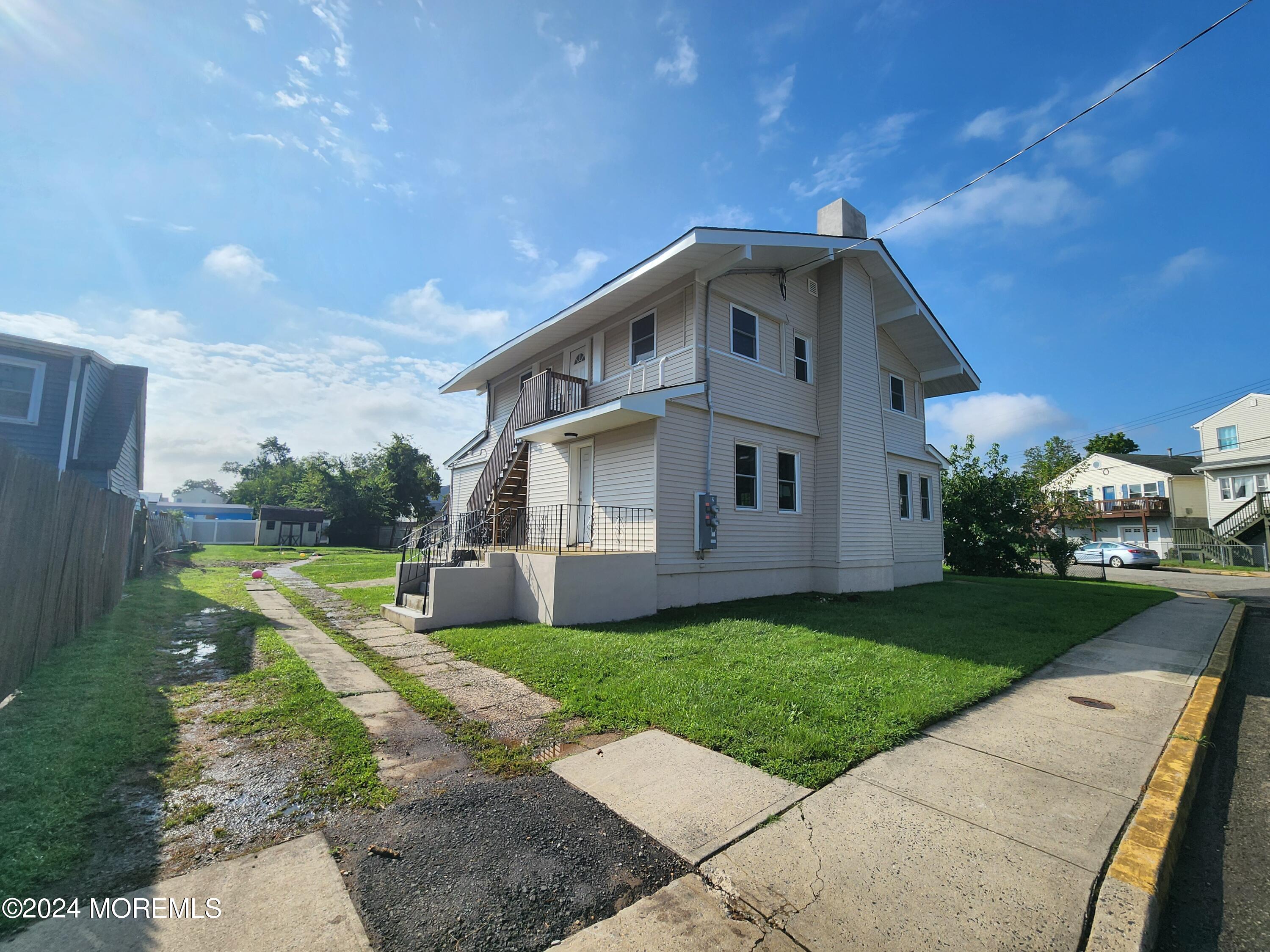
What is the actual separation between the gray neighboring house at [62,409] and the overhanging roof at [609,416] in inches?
438

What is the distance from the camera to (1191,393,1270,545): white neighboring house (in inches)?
1046

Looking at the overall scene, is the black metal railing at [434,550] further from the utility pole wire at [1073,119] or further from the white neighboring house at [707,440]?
the utility pole wire at [1073,119]

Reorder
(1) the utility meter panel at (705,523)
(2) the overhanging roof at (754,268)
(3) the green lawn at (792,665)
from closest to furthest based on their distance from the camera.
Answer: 1. (3) the green lawn at (792,665)
2. (2) the overhanging roof at (754,268)
3. (1) the utility meter panel at (705,523)

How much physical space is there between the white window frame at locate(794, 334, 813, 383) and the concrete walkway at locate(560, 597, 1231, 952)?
9125 mm

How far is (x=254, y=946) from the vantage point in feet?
6.66

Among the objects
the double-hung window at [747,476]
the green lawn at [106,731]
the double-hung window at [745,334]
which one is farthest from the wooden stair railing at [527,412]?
the green lawn at [106,731]

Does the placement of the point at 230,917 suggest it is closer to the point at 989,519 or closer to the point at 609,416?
the point at 609,416

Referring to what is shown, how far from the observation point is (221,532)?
38.0 meters

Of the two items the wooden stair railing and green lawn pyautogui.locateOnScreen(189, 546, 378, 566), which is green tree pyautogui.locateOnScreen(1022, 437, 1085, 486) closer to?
the wooden stair railing

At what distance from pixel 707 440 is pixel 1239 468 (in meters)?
38.0

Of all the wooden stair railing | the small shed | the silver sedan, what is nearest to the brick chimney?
the wooden stair railing

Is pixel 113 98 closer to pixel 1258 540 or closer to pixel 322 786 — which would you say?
pixel 322 786

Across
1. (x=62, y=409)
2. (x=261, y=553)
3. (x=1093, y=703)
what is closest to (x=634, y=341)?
(x=1093, y=703)

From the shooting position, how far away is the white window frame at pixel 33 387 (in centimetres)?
1275
